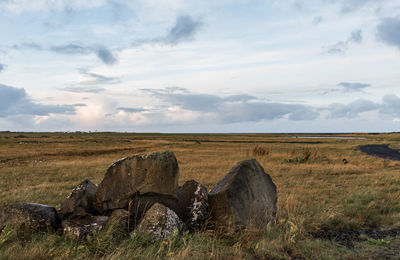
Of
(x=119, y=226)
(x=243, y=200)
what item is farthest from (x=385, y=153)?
(x=119, y=226)

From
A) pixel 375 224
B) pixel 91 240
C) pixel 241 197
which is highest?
pixel 241 197

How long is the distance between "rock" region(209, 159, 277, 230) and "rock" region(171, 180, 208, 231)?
22 centimetres

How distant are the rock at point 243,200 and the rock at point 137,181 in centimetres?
119

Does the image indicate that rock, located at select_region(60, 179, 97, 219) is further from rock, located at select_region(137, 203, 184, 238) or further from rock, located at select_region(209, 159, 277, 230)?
rock, located at select_region(209, 159, 277, 230)

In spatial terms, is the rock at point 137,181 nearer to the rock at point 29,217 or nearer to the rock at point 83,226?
the rock at point 83,226

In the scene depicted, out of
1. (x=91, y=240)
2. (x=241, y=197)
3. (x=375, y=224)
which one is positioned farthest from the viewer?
(x=375, y=224)

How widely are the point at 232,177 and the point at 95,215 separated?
3694mm

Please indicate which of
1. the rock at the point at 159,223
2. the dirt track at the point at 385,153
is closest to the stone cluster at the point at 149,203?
the rock at the point at 159,223

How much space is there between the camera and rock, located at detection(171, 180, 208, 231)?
7703 mm

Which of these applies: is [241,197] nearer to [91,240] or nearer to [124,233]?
[124,233]

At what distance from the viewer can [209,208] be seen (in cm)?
798

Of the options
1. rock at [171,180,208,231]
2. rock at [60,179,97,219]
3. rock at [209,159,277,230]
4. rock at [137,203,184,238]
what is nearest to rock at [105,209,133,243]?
rock at [137,203,184,238]

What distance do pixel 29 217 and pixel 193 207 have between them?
12.7 ft

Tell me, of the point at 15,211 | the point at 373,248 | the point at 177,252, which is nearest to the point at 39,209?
the point at 15,211
